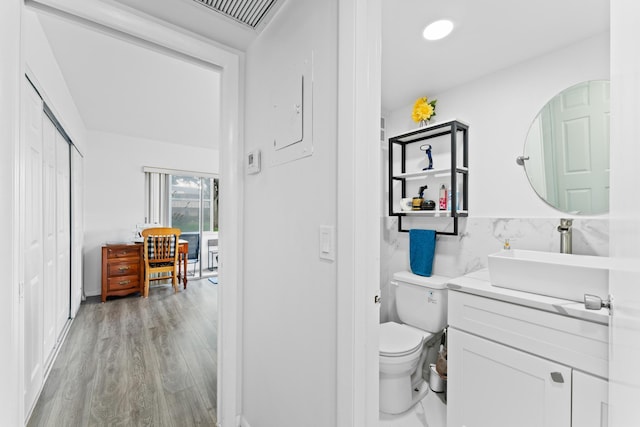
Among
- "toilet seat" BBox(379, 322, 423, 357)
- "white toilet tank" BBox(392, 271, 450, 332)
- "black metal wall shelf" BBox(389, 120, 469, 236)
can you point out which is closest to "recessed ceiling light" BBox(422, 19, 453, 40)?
"black metal wall shelf" BBox(389, 120, 469, 236)

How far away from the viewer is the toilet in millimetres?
1684

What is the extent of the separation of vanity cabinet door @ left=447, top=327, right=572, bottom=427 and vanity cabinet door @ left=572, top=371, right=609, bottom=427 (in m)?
0.02

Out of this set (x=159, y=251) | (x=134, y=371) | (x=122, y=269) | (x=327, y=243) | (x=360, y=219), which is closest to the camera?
(x=360, y=219)

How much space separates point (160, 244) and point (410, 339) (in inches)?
146

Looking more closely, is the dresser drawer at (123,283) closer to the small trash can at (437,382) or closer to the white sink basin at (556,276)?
the small trash can at (437,382)

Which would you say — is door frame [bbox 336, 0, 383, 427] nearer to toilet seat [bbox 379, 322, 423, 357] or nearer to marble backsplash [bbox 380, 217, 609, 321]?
toilet seat [bbox 379, 322, 423, 357]

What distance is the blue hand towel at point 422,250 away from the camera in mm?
2176

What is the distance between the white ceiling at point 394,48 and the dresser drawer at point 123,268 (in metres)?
2.01

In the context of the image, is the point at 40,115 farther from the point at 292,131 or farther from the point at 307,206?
the point at 307,206

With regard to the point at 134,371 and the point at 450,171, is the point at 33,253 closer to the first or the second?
the point at 134,371

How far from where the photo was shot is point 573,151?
64.5 inches

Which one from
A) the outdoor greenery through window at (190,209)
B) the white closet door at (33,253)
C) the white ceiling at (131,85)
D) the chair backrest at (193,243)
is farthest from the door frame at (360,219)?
the chair backrest at (193,243)

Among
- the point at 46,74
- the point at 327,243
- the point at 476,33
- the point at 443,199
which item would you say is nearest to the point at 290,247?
the point at 327,243

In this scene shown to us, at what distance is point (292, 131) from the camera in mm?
1205
